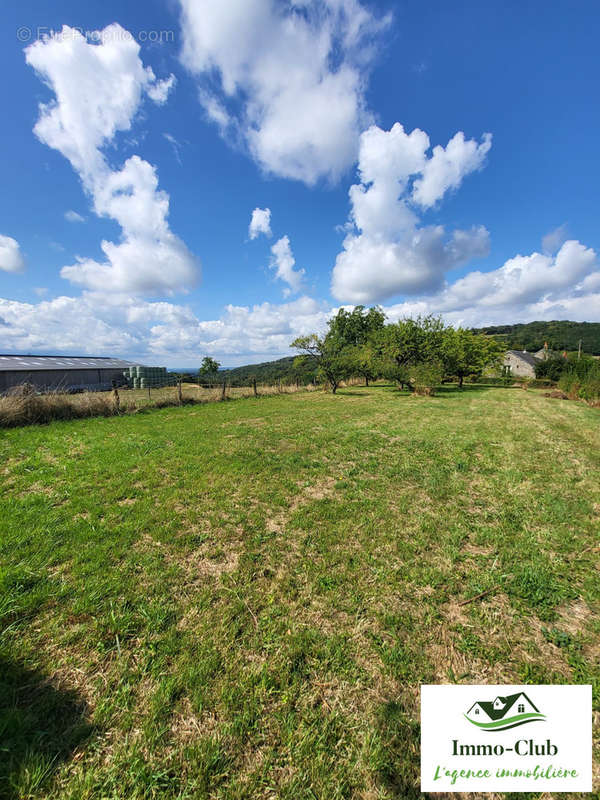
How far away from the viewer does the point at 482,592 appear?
9.09 ft

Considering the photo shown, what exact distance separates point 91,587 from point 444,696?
3296mm

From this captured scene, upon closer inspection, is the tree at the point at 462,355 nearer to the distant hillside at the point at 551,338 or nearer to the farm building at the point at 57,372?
the distant hillside at the point at 551,338

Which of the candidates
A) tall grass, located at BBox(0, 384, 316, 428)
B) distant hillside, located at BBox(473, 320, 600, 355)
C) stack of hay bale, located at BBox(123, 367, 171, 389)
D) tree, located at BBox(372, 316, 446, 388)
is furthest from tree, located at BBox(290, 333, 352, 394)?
distant hillside, located at BBox(473, 320, 600, 355)

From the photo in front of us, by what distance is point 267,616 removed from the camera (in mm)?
2480

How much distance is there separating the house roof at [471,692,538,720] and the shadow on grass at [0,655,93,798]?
274 cm

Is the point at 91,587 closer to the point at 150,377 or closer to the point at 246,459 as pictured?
the point at 246,459

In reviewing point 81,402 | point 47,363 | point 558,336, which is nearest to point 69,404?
point 81,402

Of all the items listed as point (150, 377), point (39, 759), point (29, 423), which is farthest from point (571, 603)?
point (150, 377)

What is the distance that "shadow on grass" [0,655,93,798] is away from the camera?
1445mm

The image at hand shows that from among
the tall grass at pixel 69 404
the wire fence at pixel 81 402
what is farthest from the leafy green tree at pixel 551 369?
the tall grass at pixel 69 404

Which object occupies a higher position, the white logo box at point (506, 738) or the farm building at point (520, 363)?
the farm building at point (520, 363)

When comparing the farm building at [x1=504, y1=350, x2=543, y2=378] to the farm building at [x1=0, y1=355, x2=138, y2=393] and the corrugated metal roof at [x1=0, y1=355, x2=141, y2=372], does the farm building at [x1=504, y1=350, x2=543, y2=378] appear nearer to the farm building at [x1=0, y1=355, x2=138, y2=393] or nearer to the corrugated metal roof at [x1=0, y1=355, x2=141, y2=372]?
the farm building at [x1=0, y1=355, x2=138, y2=393]

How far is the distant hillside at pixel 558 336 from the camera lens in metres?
72.9

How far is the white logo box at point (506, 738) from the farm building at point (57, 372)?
32.1 metres
